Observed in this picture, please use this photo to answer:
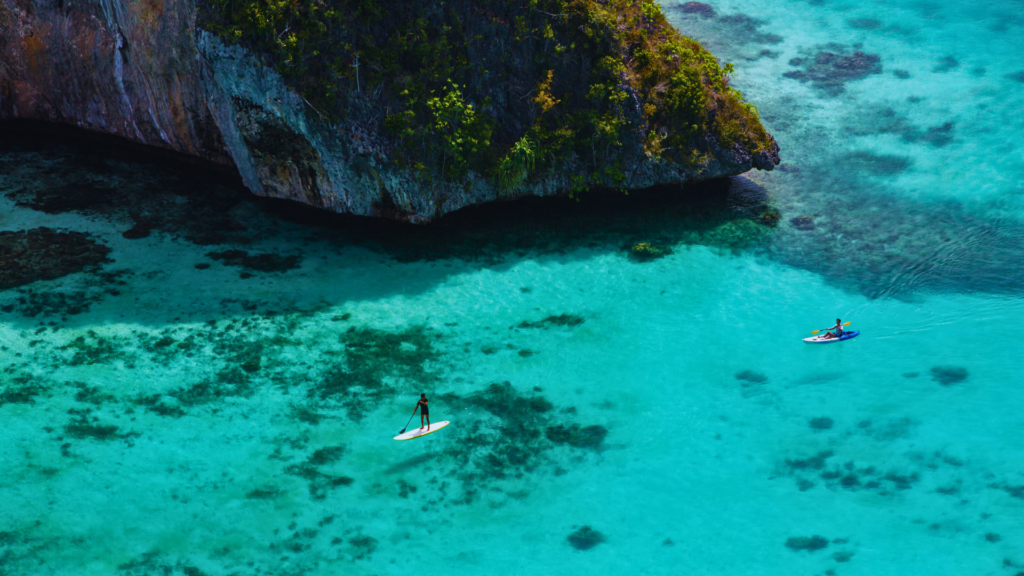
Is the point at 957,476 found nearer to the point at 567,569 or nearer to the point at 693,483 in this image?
the point at 693,483

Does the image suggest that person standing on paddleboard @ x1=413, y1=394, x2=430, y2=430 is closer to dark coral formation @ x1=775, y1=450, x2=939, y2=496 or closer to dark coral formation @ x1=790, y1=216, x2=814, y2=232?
dark coral formation @ x1=775, y1=450, x2=939, y2=496

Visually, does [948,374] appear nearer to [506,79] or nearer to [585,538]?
[585,538]

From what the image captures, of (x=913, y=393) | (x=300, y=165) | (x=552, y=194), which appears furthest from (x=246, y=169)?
(x=913, y=393)

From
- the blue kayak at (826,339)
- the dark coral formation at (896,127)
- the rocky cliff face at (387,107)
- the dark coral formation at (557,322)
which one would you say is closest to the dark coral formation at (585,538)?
the dark coral formation at (557,322)

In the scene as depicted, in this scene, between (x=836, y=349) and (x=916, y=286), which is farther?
(x=916, y=286)

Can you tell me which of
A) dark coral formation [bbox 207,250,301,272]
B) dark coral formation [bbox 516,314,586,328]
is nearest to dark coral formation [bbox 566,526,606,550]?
dark coral formation [bbox 516,314,586,328]

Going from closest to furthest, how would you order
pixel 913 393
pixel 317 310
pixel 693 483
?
pixel 693 483 < pixel 913 393 < pixel 317 310
